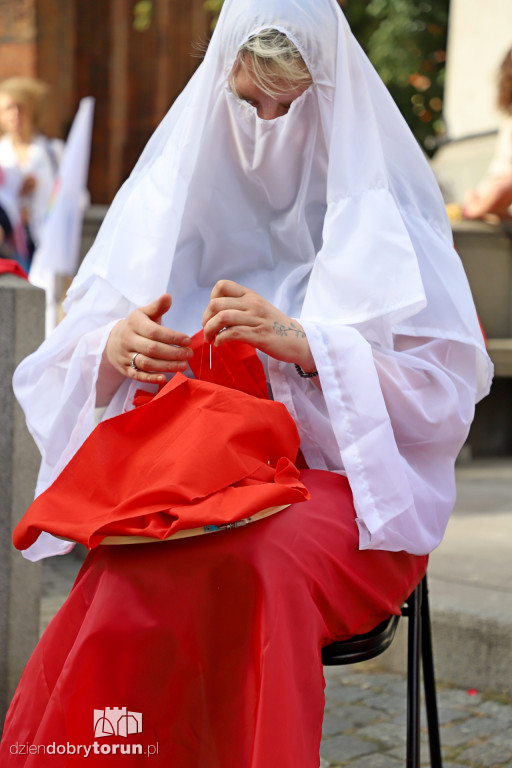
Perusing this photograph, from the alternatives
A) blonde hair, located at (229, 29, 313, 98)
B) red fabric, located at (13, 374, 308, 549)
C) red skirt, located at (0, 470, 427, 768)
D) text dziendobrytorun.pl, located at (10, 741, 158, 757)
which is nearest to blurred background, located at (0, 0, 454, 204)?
blonde hair, located at (229, 29, 313, 98)

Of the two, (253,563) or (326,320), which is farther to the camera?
(326,320)

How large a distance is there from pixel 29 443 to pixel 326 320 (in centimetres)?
121

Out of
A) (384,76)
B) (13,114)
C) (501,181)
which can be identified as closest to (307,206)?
(501,181)

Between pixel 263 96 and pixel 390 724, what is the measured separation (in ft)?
6.34

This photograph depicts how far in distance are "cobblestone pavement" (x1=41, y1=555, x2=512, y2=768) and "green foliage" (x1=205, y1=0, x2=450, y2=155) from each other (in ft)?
31.0

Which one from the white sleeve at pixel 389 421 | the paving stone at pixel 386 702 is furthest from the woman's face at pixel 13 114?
the white sleeve at pixel 389 421

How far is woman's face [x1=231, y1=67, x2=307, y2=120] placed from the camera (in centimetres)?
233

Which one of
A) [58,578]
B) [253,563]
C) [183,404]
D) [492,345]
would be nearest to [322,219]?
[183,404]

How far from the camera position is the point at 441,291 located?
2.26 meters

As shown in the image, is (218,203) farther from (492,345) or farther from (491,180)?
(491,180)

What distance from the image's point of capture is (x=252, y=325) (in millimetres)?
2039

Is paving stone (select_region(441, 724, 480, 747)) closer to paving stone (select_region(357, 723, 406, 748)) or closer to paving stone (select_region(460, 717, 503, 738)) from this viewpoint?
paving stone (select_region(460, 717, 503, 738))

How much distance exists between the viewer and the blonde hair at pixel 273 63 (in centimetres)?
226

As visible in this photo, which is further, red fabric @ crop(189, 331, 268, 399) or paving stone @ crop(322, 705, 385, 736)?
paving stone @ crop(322, 705, 385, 736)
